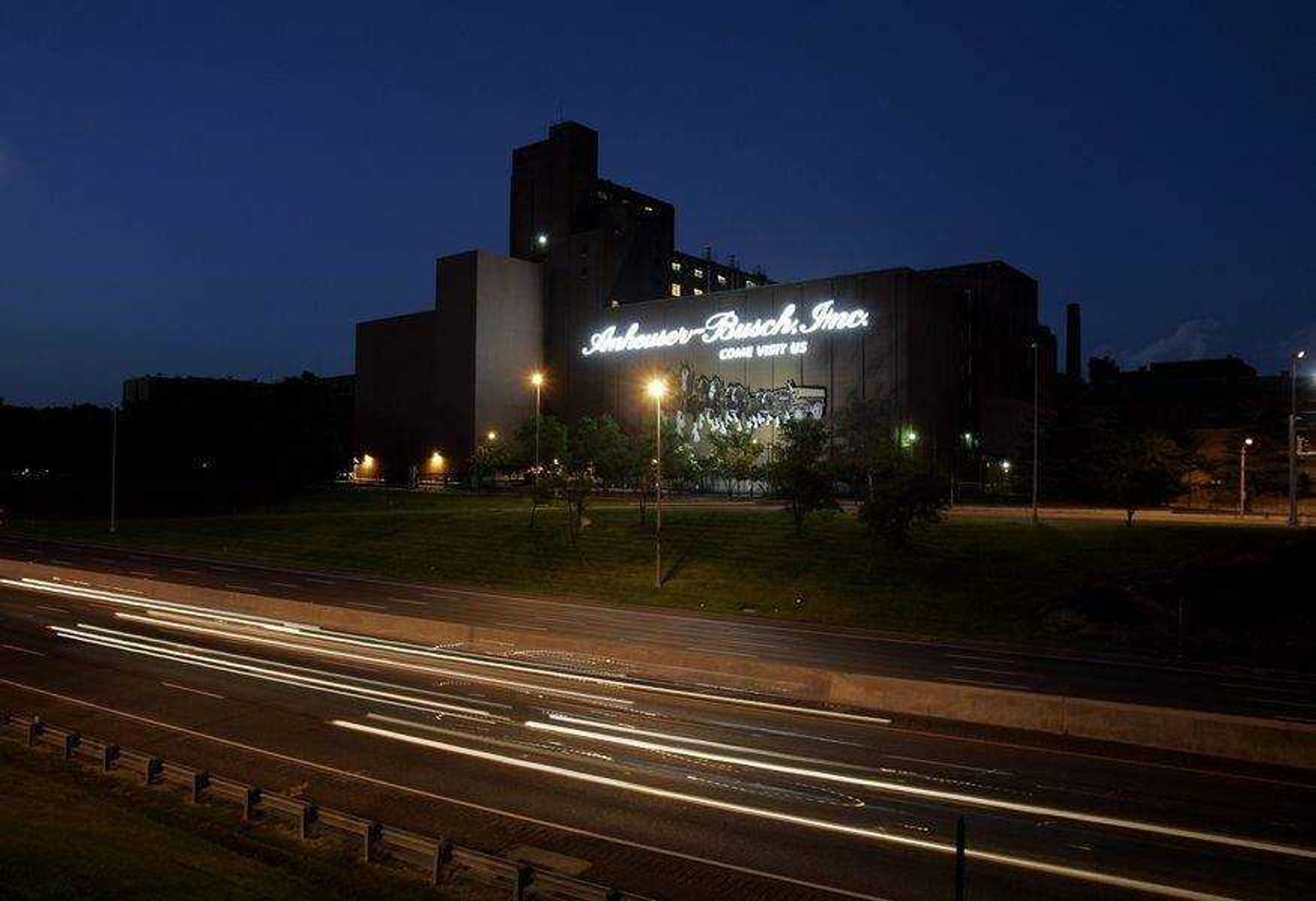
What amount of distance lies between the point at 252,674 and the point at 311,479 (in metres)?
79.1

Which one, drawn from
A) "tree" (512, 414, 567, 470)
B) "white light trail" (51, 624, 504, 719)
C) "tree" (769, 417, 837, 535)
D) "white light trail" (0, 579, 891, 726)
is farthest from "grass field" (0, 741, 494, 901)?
"tree" (512, 414, 567, 470)

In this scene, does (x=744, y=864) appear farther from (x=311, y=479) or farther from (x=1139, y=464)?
(x=311, y=479)

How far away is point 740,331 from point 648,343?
496 inches

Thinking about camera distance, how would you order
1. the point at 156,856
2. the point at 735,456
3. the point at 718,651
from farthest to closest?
the point at 735,456 → the point at 718,651 → the point at 156,856

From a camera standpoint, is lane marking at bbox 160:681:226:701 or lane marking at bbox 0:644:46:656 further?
lane marking at bbox 0:644:46:656

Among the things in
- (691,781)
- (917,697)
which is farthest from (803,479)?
(691,781)

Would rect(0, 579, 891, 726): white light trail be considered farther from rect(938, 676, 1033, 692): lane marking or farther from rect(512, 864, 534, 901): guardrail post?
rect(512, 864, 534, 901): guardrail post

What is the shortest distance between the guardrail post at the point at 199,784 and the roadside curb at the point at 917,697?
12078mm

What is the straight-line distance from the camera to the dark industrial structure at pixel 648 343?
85.7 m

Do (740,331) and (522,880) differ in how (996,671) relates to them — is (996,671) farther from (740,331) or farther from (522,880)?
(740,331)

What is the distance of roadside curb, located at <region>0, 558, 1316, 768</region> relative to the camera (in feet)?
56.2

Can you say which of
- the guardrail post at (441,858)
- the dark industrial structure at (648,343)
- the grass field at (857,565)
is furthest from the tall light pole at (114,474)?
the guardrail post at (441,858)

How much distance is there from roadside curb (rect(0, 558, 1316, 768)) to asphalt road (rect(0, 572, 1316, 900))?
1.00m

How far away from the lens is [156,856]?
11383 mm
